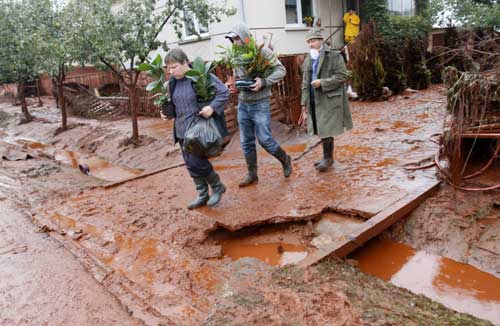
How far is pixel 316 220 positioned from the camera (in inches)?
161

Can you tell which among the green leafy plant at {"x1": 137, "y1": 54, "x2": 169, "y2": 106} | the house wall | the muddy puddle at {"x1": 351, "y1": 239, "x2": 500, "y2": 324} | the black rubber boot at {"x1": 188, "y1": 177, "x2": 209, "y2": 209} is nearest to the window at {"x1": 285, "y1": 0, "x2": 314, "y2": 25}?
the house wall

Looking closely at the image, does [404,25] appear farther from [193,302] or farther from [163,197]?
[193,302]

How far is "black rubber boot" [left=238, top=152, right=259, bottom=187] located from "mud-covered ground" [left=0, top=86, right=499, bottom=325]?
0.42 ft

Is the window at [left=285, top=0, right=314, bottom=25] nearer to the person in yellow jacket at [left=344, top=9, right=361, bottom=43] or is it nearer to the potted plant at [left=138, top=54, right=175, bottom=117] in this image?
the person in yellow jacket at [left=344, top=9, right=361, bottom=43]

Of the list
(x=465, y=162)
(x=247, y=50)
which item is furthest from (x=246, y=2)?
(x=465, y=162)

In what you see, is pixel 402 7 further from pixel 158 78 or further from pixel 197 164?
pixel 197 164

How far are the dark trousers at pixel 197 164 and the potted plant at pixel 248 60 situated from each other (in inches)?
39.3

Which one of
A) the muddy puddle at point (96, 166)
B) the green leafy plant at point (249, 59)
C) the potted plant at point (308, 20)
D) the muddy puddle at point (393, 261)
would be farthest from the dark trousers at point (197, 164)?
the potted plant at point (308, 20)

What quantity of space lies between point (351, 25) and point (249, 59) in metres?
10.4

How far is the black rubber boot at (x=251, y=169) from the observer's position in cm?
512

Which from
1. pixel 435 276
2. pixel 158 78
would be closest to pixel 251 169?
pixel 158 78

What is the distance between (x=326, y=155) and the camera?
212 inches

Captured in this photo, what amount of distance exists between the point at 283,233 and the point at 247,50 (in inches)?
82.3

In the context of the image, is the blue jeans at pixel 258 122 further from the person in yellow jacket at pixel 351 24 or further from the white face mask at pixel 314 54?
the person in yellow jacket at pixel 351 24
